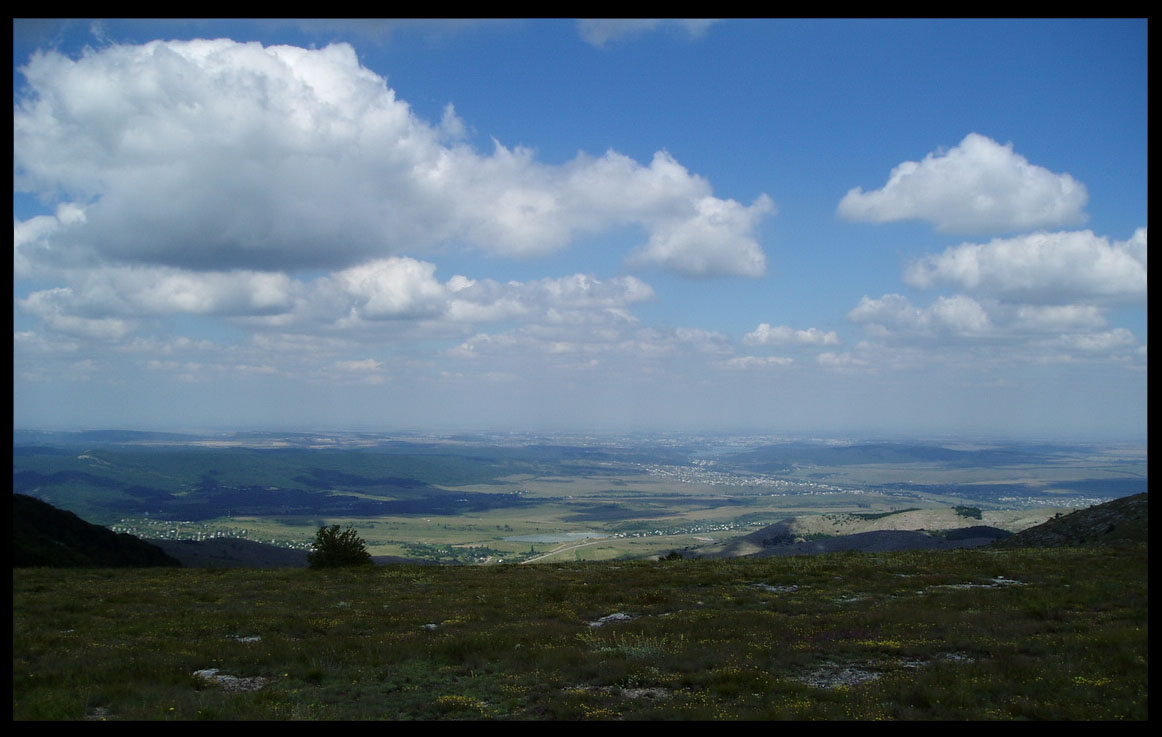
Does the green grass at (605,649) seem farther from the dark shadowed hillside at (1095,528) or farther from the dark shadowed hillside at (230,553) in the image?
the dark shadowed hillside at (230,553)

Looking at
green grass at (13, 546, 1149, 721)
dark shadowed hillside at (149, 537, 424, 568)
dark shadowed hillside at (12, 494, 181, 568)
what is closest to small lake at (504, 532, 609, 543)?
dark shadowed hillside at (149, 537, 424, 568)

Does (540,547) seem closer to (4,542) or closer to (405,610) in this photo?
(405,610)

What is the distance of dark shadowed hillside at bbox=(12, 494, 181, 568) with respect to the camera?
57491 mm

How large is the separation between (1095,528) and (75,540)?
98.6 metres

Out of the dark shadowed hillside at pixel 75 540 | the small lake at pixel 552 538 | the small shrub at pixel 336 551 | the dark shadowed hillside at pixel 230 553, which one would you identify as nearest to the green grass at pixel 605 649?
the small shrub at pixel 336 551

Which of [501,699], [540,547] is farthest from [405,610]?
[540,547]

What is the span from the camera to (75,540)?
67312 millimetres

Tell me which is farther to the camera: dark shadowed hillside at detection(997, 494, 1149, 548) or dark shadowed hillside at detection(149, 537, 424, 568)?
dark shadowed hillside at detection(149, 537, 424, 568)

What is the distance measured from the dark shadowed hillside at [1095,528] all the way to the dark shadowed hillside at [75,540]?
8092 centimetres

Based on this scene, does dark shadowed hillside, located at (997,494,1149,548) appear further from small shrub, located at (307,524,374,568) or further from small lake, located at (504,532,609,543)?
small lake, located at (504,532,609,543)

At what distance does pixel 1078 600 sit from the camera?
20.8 metres

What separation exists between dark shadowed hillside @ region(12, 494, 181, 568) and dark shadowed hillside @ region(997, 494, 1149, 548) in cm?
8092

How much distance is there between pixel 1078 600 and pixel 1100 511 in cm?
4144

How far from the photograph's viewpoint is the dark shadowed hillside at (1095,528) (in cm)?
4484
